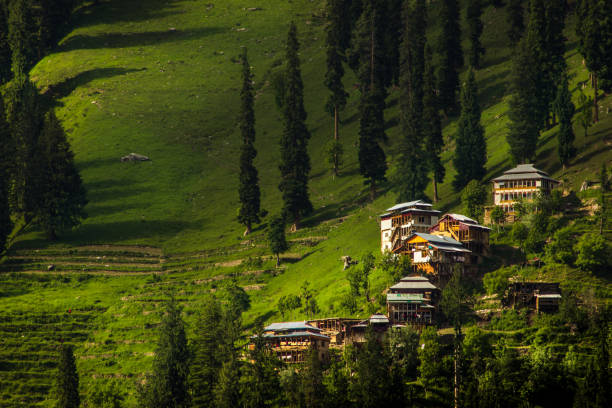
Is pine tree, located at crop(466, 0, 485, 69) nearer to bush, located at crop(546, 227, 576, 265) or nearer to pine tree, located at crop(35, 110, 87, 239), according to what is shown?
bush, located at crop(546, 227, 576, 265)

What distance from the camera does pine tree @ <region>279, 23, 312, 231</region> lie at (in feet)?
531

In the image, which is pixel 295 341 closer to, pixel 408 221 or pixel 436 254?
pixel 436 254

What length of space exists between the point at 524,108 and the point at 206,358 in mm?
73672

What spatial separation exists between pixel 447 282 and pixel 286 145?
6186 cm

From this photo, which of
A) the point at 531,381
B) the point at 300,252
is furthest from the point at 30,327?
the point at 531,381

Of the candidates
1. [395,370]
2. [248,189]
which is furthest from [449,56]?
[395,370]

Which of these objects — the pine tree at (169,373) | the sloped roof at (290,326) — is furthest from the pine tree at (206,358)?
the sloped roof at (290,326)

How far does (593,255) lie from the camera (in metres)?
111

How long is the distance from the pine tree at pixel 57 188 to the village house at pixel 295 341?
233ft

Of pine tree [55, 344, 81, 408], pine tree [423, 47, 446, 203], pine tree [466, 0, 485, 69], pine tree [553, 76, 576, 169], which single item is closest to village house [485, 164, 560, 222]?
pine tree [553, 76, 576, 169]

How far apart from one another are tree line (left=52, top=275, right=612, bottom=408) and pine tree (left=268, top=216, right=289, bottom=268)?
3406 cm

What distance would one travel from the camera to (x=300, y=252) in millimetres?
153000

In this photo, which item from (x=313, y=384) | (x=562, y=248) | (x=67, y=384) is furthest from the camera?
(x=562, y=248)

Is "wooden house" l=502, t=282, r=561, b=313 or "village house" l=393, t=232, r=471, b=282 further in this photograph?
"village house" l=393, t=232, r=471, b=282
